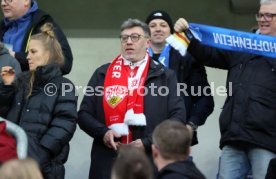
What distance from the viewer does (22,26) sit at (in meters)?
7.57

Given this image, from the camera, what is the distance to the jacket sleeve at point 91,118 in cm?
681

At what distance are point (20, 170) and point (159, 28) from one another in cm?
354

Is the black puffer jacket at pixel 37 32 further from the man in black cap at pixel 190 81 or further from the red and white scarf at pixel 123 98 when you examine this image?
the man in black cap at pixel 190 81

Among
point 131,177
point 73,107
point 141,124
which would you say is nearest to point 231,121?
point 141,124

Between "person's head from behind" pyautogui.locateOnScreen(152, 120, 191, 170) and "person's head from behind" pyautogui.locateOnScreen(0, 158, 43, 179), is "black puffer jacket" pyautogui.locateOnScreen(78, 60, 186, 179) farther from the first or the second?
"person's head from behind" pyautogui.locateOnScreen(0, 158, 43, 179)

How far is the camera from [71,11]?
32.1 feet

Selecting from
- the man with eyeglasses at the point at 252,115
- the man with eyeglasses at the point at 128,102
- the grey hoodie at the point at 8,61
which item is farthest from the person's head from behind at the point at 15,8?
the man with eyeglasses at the point at 252,115

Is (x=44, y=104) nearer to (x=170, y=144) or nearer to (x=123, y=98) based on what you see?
(x=123, y=98)

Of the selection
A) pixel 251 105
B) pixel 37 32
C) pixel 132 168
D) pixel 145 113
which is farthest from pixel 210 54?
pixel 132 168

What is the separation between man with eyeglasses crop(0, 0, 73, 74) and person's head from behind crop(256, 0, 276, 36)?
5.67 ft

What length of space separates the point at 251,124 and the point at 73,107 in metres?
1.41

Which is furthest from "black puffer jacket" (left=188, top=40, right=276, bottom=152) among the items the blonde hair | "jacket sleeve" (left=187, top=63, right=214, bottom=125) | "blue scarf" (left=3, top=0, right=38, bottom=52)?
"blue scarf" (left=3, top=0, right=38, bottom=52)

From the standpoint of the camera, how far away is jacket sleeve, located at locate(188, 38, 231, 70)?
7.23m

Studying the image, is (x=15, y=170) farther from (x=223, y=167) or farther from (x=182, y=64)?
(x=182, y=64)
